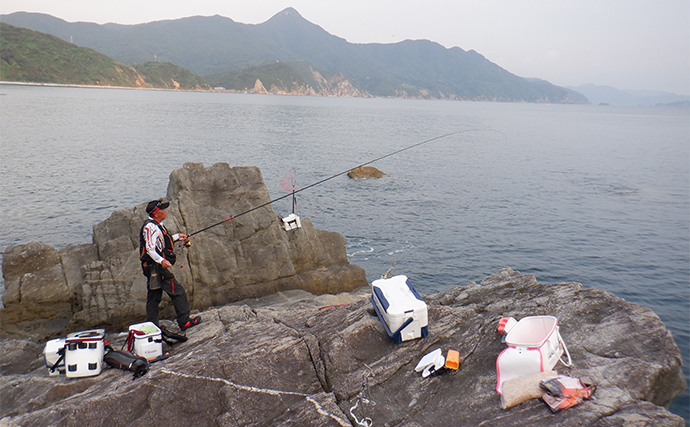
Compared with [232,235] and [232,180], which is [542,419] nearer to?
[232,235]

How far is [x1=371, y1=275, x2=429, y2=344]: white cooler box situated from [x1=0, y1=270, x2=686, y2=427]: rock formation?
0.61ft

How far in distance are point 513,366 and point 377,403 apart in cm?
209

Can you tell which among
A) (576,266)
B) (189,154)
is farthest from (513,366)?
(189,154)

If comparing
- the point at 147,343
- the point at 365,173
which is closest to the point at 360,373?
the point at 147,343

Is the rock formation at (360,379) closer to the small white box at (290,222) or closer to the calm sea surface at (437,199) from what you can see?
the small white box at (290,222)

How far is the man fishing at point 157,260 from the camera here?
27.1 feet

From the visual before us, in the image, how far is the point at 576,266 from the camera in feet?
67.0

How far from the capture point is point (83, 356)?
23.5 ft

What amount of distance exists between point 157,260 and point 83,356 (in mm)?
2077

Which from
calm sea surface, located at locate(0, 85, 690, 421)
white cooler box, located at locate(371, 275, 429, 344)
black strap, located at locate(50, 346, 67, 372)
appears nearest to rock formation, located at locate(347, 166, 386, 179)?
calm sea surface, located at locate(0, 85, 690, 421)

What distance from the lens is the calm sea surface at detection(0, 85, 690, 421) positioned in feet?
66.4

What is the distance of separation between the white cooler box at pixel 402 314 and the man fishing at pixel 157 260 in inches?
170

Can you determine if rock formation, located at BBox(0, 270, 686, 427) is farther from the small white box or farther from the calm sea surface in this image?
the calm sea surface

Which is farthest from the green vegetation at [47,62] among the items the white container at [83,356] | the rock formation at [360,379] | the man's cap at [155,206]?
the rock formation at [360,379]
